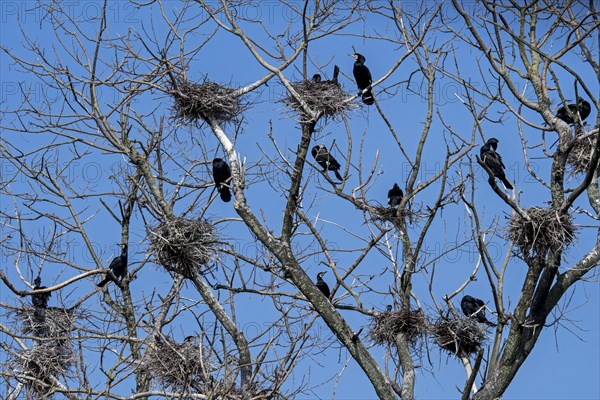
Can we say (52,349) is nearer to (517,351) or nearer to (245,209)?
(245,209)

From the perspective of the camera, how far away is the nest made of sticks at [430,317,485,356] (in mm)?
11453

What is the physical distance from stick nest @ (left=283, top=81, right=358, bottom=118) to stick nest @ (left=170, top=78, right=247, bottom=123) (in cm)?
68

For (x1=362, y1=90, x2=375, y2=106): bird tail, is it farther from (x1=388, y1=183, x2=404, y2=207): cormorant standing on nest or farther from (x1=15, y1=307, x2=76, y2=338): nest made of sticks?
(x1=15, y1=307, x2=76, y2=338): nest made of sticks

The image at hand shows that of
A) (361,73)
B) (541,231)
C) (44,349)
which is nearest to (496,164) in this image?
(541,231)

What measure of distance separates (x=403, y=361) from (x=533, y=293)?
4.96 feet

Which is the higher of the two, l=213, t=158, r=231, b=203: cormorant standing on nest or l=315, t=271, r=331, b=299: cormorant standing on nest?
l=213, t=158, r=231, b=203: cormorant standing on nest

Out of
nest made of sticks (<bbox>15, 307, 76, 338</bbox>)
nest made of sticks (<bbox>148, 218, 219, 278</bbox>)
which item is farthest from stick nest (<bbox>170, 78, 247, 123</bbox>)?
nest made of sticks (<bbox>15, 307, 76, 338</bbox>)

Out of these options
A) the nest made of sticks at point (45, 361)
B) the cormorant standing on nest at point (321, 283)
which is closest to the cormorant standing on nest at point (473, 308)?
the cormorant standing on nest at point (321, 283)

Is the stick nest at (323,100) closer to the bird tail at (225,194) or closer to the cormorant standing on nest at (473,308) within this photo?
the bird tail at (225,194)

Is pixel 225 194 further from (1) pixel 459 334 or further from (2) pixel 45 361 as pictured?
(1) pixel 459 334

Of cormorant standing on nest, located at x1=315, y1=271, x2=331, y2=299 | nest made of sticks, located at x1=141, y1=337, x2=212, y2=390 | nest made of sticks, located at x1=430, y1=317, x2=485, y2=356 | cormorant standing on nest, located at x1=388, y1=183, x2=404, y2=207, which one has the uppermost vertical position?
cormorant standing on nest, located at x1=388, y1=183, x2=404, y2=207

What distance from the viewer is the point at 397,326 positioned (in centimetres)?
1144

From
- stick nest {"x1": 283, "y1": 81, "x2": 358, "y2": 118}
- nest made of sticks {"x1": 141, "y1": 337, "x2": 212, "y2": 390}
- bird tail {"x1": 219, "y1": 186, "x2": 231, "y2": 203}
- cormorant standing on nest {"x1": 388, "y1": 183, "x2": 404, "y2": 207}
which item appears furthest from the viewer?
cormorant standing on nest {"x1": 388, "y1": 183, "x2": 404, "y2": 207}

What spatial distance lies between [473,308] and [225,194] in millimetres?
3145
